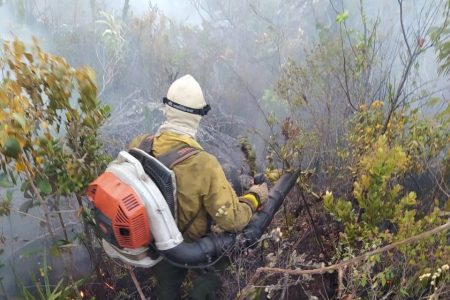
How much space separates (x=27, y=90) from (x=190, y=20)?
6.64m

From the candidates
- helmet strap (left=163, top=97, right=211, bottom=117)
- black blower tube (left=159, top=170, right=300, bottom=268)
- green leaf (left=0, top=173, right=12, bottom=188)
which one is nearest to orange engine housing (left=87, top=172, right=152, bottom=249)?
black blower tube (left=159, top=170, right=300, bottom=268)

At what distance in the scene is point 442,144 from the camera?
270 cm

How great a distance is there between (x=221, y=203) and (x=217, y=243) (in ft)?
0.93

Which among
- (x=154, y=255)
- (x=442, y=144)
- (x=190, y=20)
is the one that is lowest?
(x=154, y=255)

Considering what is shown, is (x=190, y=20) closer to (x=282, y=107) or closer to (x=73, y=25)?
(x=73, y=25)

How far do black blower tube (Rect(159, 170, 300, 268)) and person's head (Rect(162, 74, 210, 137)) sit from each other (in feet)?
2.02

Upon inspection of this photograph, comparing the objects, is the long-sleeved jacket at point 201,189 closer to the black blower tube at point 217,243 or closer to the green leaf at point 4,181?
the black blower tube at point 217,243

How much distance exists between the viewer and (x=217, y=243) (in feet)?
7.38

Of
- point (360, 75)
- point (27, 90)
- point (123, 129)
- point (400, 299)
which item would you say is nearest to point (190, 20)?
point (123, 129)

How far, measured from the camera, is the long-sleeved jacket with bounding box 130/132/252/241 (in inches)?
82.6

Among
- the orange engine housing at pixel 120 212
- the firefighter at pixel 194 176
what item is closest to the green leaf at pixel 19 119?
the orange engine housing at pixel 120 212

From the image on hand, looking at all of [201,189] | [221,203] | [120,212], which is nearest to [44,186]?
[120,212]

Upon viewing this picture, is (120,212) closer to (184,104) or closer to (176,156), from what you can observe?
(176,156)

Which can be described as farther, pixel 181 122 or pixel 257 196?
pixel 257 196
